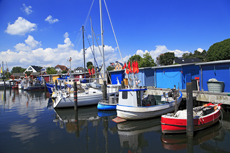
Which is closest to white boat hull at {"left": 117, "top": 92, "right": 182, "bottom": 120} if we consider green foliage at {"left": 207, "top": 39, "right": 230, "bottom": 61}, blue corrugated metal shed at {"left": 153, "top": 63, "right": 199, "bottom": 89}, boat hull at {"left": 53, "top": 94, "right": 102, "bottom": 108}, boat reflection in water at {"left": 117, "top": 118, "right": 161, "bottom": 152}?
boat reflection in water at {"left": 117, "top": 118, "right": 161, "bottom": 152}

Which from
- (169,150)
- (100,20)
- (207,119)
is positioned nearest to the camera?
(169,150)

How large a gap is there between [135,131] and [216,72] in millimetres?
10496

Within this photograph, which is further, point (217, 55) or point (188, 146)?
point (217, 55)

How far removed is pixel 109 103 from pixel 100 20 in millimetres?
10433

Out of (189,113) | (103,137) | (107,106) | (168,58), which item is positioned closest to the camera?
(189,113)

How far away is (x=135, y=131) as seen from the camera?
9.19 m

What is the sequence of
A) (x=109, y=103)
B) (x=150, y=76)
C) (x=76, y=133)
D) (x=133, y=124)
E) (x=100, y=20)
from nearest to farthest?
1. (x=76, y=133)
2. (x=133, y=124)
3. (x=109, y=103)
4. (x=100, y=20)
5. (x=150, y=76)

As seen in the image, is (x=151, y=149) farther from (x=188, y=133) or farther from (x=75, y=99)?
(x=75, y=99)

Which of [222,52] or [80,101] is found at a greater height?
[222,52]

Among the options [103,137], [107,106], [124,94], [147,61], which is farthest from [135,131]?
[147,61]

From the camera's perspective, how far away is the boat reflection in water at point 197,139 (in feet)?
23.3

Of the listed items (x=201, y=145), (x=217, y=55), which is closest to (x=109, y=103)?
(x=201, y=145)

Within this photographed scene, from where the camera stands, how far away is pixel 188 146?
23.4 feet

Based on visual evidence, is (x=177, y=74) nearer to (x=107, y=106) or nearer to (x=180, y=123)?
(x=107, y=106)
